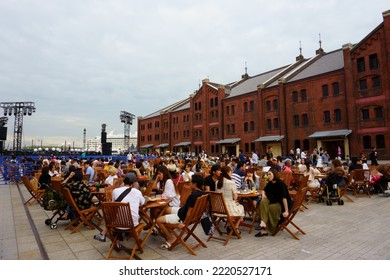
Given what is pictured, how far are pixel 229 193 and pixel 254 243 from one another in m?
1.12

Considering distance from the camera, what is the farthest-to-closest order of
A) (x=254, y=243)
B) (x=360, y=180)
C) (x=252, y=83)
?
1. (x=252, y=83)
2. (x=360, y=180)
3. (x=254, y=243)

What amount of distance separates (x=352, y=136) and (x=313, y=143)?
13.7ft

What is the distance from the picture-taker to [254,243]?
4945mm

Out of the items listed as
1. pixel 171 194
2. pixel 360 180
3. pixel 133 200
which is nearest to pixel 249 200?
pixel 171 194

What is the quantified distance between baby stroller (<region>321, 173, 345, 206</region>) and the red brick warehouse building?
1940 centimetres

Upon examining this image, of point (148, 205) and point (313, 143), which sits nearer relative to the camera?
point (148, 205)

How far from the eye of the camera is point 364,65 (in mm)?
25625

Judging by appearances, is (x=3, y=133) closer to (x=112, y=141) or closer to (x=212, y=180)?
(x=212, y=180)

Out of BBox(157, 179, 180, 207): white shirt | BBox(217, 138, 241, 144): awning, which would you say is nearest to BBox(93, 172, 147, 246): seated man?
BBox(157, 179, 180, 207): white shirt

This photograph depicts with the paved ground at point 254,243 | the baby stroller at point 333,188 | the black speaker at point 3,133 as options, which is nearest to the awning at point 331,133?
the baby stroller at point 333,188

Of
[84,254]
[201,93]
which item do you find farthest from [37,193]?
[201,93]

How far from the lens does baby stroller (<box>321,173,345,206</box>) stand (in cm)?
850
